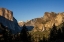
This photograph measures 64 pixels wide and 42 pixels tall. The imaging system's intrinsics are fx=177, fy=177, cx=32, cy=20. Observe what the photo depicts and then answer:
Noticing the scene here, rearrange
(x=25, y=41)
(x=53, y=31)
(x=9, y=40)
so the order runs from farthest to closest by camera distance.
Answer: (x=53, y=31) → (x=25, y=41) → (x=9, y=40)

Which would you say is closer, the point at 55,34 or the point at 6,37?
the point at 6,37

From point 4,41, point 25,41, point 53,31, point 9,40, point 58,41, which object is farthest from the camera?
point 53,31

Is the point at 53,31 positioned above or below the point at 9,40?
above

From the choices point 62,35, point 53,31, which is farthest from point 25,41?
point 62,35

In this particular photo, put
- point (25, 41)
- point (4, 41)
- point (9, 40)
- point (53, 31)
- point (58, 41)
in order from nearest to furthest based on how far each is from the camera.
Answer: point (4, 41)
point (9, 40)
point (25, 41)
point (58, 41)
point (53, 31)

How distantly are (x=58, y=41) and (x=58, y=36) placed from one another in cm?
1629

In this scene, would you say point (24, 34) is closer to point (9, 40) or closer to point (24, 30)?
point (24, 30)

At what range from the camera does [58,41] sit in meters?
92.4

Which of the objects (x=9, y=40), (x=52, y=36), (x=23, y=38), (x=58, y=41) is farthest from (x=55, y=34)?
(x=9, y=40)

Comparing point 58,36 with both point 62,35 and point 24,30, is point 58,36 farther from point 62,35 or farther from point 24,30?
point 24,30

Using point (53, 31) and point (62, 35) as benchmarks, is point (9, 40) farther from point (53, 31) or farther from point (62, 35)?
point (62, 35)

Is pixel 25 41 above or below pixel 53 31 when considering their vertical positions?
below

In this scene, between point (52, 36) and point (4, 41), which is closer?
point (4, 41)

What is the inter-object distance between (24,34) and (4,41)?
540 inches
